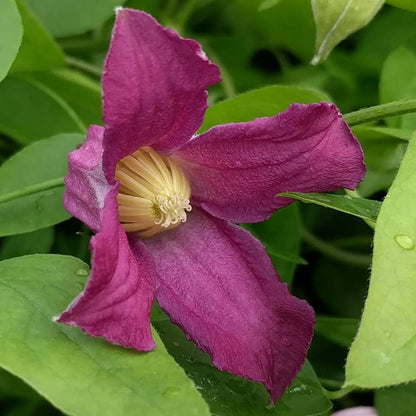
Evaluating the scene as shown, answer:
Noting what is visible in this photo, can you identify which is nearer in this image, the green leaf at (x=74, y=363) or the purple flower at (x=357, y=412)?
the green leaf at (x=74, y=363)

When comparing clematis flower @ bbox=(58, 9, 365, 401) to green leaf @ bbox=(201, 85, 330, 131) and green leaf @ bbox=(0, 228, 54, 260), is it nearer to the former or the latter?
green leaf @ bbox=(201, 85, 330, 131)

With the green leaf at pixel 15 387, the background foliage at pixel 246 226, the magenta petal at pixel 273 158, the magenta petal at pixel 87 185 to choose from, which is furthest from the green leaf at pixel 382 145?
the green leaf at pixel 15 387

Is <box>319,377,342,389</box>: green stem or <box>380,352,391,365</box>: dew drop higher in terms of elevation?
<box>380,352,391,365</box>: dew drop

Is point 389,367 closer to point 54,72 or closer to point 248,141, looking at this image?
point 248,141

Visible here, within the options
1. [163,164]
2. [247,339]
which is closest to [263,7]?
[163,164]

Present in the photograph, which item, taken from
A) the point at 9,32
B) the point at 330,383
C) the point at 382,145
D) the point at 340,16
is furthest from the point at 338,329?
the point at 9,32

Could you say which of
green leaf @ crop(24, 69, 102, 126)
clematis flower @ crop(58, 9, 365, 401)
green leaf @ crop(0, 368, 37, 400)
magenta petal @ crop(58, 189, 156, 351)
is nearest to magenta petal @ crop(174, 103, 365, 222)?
clematis flower @ crop(58, 9, 365, 401)

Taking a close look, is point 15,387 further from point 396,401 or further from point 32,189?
point 396,401

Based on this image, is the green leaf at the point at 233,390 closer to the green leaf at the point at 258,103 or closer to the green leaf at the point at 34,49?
the green leaf at the point at 258,103
